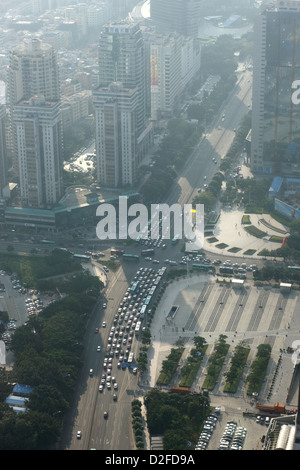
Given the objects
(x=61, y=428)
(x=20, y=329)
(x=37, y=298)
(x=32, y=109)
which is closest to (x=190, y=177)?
(x=32, y=109)

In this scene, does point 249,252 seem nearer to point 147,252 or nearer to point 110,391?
point 147,252

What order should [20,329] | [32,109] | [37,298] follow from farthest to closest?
[32,109] < [37,298] < [20,329]

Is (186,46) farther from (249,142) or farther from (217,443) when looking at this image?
(217,443)

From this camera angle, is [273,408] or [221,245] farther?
[221,245]

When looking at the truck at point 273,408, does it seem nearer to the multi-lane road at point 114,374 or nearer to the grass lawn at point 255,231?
the multi-lane road at point 114,374

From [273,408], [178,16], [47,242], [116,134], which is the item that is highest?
[116,134]

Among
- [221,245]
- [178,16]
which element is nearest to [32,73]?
[221,245]
